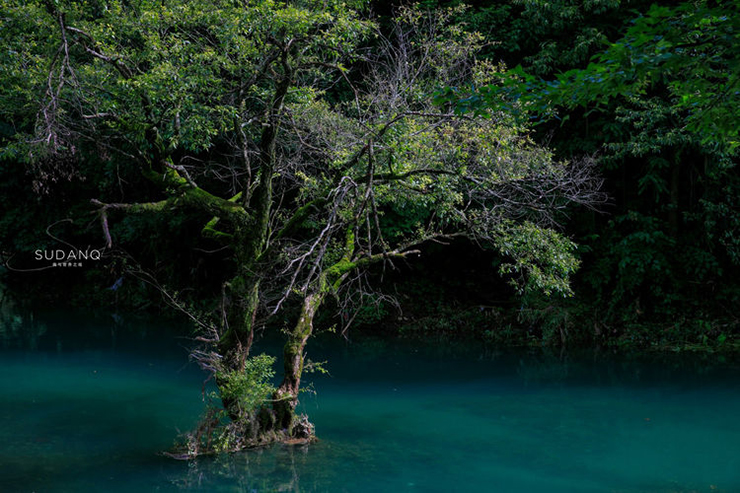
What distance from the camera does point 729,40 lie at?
12.7 ft

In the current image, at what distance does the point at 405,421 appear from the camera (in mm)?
7570

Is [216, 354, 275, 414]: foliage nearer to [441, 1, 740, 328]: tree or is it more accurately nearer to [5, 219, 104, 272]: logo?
[441, 1, 740, 328]: tree

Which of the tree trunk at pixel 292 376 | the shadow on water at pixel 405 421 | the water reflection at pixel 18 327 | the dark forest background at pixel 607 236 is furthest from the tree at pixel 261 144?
the water reflection at pixel 18 327

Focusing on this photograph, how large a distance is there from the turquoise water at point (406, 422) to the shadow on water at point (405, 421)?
2 centimetres

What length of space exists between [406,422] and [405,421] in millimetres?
44

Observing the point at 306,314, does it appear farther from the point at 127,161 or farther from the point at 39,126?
the point at 127,161

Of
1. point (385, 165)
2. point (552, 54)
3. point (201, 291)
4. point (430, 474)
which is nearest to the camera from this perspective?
point (430, 474)

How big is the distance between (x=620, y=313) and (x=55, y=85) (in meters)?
9.43

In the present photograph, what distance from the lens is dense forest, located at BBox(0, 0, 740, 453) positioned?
Answer: 596cm

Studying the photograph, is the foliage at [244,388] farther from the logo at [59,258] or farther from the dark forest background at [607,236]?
the logo at [59,258]

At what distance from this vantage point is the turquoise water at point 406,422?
5809 millimetres

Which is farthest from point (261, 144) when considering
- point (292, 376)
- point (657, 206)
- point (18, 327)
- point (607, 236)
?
point (18, 327)

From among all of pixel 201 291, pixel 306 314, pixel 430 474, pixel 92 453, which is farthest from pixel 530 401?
pixel 201 291

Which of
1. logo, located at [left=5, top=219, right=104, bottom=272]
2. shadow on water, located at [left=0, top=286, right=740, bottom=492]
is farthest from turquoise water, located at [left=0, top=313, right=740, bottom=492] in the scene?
logo, located at [left=5, top=219, right=104, bottom=272]
